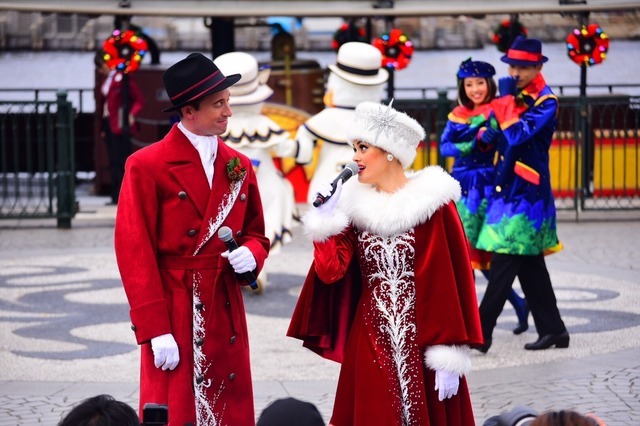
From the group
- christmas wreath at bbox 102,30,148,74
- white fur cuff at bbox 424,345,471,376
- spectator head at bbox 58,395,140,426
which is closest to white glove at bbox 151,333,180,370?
spectator head at bbox 58,395,140,426

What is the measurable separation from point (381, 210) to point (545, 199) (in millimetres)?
3349

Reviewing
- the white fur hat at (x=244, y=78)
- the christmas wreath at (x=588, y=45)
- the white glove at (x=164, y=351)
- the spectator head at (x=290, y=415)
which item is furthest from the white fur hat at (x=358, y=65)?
the spectator head at (x=290, y=415)

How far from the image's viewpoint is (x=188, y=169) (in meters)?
4.83

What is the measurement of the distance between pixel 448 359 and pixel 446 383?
96mm

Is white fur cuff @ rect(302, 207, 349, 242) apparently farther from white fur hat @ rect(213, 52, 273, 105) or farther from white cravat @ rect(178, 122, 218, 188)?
white fur hat @ rect(213, 52, 273, 105)

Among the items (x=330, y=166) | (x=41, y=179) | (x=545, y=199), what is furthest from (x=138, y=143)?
(x=545, y=199)

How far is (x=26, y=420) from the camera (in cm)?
655

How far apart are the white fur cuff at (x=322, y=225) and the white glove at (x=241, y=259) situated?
0.84 feet

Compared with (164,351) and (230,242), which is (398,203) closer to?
(230,242)

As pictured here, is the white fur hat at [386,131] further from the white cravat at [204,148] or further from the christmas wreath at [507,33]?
the christmas wreath at [507,33]

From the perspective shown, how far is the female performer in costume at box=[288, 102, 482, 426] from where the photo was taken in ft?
16.2

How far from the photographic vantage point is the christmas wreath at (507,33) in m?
16.0

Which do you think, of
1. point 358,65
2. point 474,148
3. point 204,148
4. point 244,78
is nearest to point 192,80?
point 204,148

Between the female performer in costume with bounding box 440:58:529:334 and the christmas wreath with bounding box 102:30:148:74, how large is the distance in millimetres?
6887
